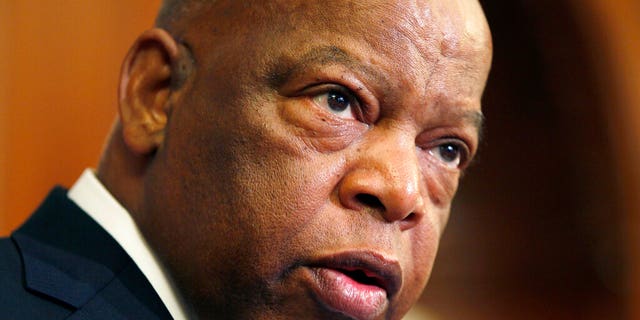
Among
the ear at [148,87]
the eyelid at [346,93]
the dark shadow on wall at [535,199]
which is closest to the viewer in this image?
the eyelid at [346,93]

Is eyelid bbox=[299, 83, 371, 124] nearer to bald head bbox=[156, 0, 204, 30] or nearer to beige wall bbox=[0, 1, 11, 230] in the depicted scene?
bald head bbox=[156, 0, 204, 30]

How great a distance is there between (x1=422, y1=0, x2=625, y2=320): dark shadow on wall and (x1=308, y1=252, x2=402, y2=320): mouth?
1.17 m

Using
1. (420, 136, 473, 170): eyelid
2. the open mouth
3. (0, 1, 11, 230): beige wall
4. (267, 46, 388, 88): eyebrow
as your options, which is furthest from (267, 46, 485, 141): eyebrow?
(0, 1, 11, 230): beige wall

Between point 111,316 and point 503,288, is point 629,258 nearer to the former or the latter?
point 503,288

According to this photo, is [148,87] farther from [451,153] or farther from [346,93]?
[451,153]

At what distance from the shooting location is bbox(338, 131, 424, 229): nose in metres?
1.24

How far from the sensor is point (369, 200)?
125cm

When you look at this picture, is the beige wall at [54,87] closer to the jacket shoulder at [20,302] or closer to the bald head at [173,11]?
the bald head at [173,11]

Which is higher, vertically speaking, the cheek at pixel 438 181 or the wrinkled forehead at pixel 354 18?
the wrinkled forehead at pixel 354 18

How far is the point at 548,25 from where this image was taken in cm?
239

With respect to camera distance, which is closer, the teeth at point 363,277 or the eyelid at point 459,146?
the teeth at point 363,277

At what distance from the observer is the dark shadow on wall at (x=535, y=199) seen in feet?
7.83

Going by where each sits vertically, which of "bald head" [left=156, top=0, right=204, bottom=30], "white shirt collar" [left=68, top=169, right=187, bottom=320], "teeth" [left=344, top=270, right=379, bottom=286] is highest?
"bald head" [left=156, top=0, right=204, bottom=30]

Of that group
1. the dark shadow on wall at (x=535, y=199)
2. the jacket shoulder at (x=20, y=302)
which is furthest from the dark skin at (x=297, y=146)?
the dark shadow on wall at (x=535, y=199)
